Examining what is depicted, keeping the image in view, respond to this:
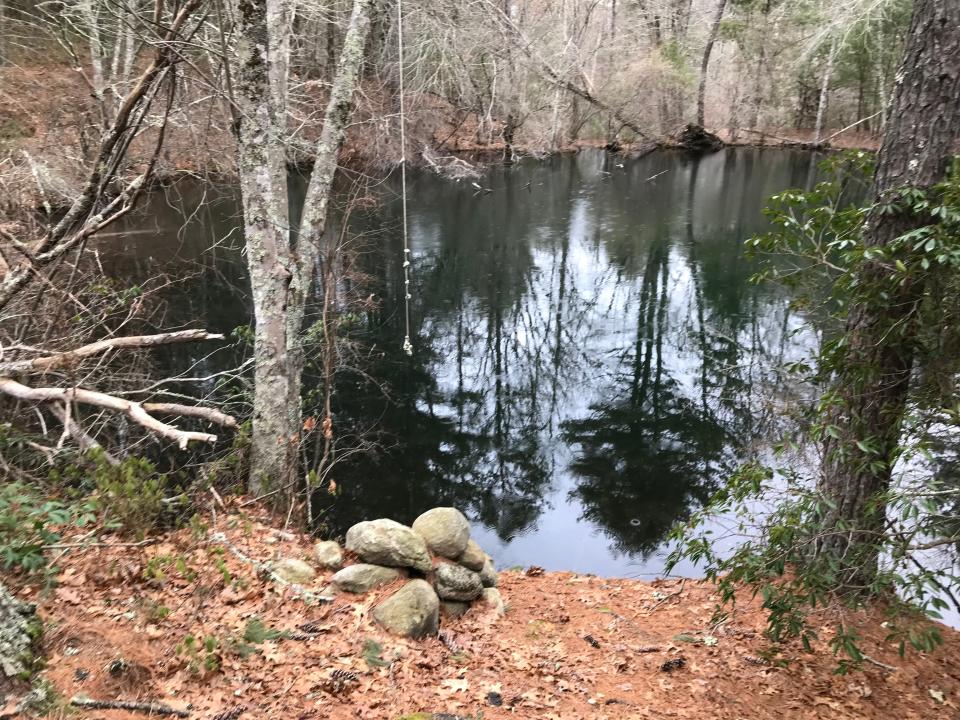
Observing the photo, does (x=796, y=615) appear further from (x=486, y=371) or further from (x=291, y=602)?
(x=486, y=371)

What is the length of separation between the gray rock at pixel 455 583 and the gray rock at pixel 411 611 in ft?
1.58

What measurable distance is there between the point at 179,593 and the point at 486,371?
9072 mm

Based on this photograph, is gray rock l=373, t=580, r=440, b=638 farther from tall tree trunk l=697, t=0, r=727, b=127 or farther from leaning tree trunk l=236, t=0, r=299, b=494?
tall tree trunk l=697, t=0, r=727, b=127

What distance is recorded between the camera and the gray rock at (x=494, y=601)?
598cm

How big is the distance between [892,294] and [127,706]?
14.2ft

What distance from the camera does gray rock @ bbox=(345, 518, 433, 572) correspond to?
557 cm

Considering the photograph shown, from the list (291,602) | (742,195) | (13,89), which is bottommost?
(291,602)

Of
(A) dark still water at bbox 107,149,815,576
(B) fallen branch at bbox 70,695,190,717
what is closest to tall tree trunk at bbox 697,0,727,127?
(A) dark still water at bbox 107,149,815,576

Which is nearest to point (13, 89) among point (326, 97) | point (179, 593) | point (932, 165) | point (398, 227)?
point (326, 97)

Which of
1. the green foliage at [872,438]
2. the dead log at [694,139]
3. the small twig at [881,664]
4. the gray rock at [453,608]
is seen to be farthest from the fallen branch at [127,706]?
the dead log at [694,139]

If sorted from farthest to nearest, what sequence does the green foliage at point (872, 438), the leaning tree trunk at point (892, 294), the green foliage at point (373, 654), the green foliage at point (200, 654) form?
the green foliage at point (373, 654) → the leaning tree trunk at point (892, 294) → the green foliage at point (200, 654) → the green foliage at point (872, 438)

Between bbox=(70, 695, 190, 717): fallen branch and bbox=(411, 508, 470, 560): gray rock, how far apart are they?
3114 mm

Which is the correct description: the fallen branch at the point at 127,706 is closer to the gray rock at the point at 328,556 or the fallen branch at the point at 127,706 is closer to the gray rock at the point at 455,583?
the gray rock at the point at 328,556

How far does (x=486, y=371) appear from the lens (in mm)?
12961
